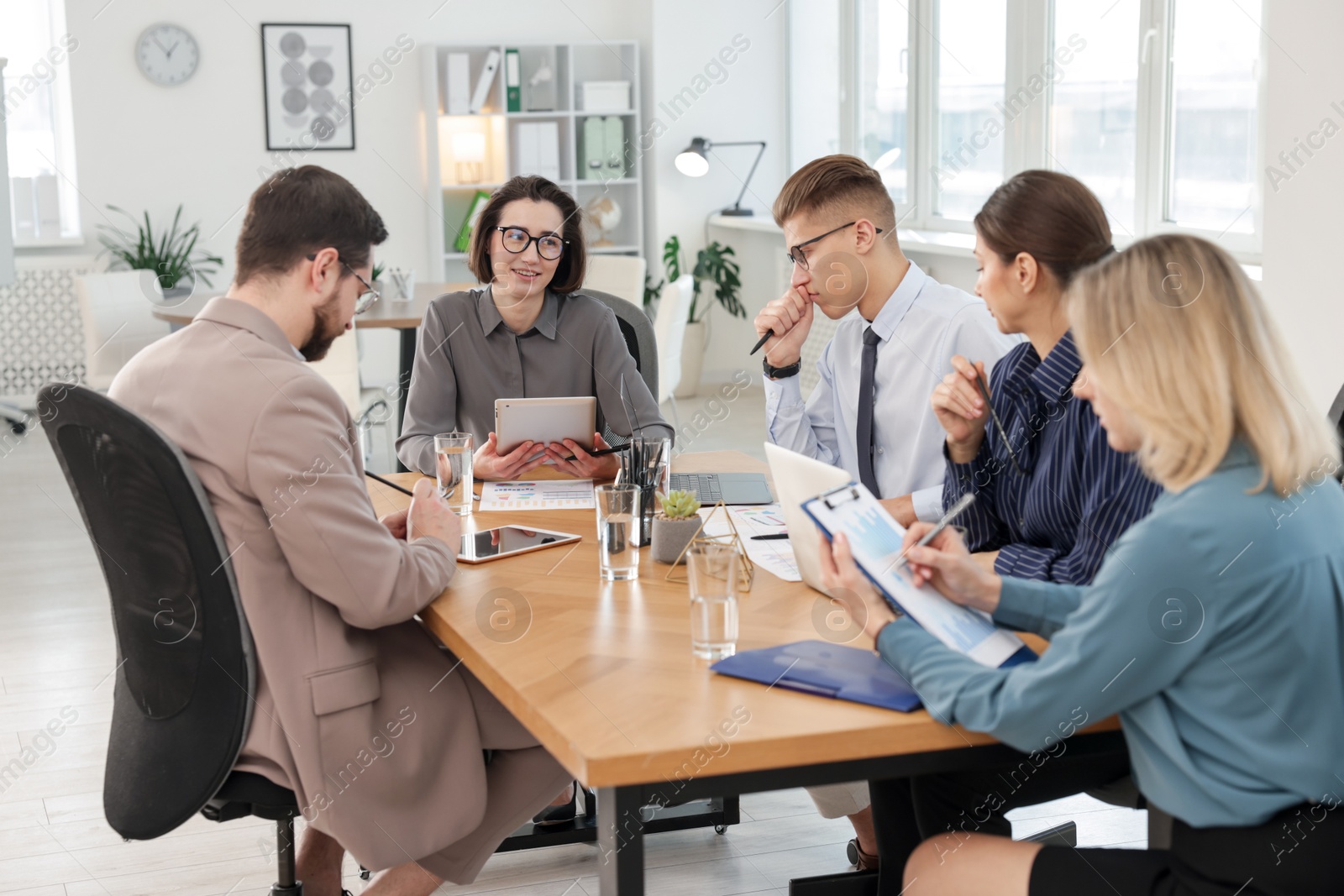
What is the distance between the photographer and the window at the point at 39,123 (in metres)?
7.16

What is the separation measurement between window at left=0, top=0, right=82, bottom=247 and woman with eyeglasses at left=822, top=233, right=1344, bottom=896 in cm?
732

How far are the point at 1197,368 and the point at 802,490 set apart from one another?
576 mm

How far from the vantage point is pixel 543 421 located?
2385 millimetres

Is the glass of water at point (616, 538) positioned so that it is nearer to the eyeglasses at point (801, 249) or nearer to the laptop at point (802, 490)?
the laptop at point (802, 490)

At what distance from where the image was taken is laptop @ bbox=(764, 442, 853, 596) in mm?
1593

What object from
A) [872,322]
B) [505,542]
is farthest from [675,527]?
[872,322]

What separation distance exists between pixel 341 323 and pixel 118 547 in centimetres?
42

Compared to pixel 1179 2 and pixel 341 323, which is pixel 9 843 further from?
pixel 1179 2

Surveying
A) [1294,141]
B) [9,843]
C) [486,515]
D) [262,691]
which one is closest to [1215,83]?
[1294,141]

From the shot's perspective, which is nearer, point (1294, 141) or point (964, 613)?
point (964, 613)

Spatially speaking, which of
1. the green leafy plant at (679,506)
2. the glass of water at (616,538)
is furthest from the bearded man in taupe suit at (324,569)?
the green leafy plant at (679,506)

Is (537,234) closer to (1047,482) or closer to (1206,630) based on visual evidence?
(1047,482)

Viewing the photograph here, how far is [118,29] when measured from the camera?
7.13m

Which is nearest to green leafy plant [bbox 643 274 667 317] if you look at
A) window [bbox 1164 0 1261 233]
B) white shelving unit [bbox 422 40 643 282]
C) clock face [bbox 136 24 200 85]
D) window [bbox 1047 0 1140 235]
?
white shelving unit [bbox 422 40 643 282]
